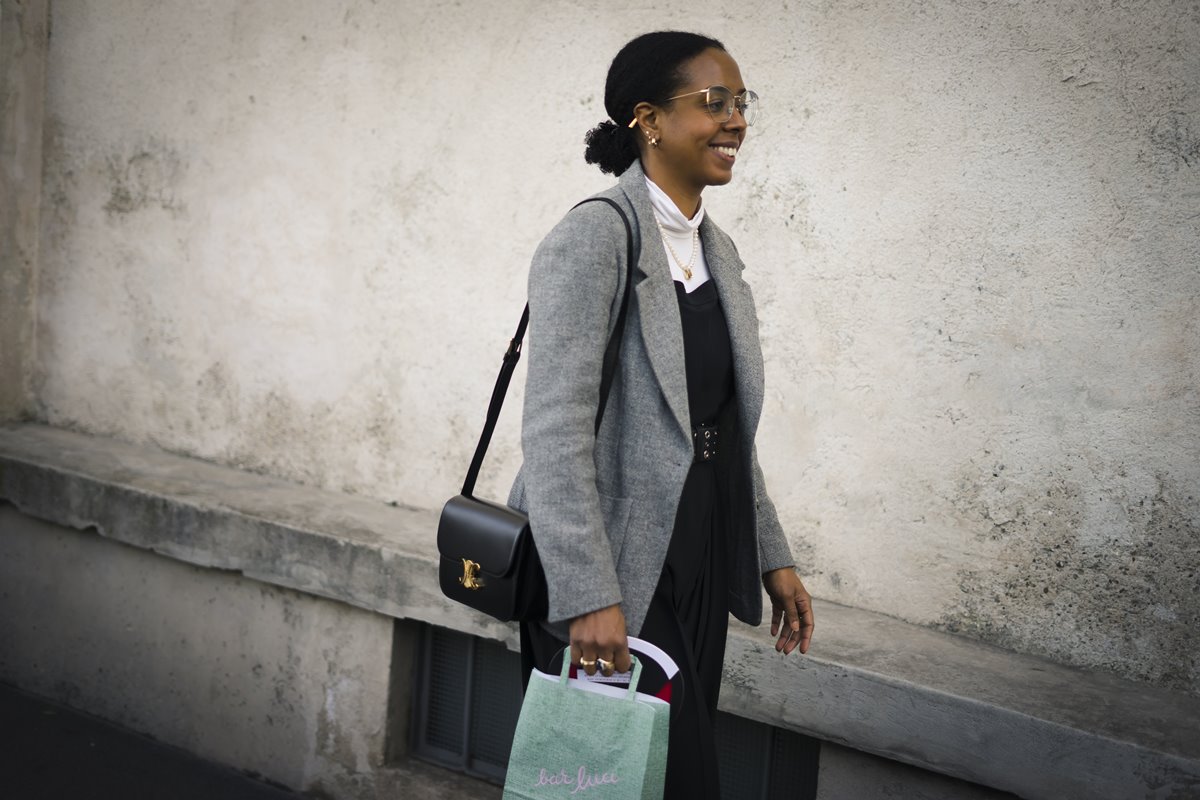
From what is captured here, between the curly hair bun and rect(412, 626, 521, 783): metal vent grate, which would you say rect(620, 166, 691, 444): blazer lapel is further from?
rect(412, 626, 521, 783): metal vent grate

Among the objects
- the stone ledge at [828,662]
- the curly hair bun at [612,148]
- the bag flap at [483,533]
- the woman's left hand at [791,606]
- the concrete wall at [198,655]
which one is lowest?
the concrete wall at [198,655]

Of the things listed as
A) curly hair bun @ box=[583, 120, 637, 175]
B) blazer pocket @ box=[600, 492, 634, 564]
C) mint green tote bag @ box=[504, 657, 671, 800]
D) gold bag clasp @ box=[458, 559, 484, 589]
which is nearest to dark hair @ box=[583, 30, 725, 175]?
curly hair bun @ box=[583, 120, 637, 175]

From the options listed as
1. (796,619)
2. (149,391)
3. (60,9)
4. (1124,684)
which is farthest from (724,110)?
(60,9)

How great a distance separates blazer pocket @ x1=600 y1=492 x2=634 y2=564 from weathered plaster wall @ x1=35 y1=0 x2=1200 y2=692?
4.79ft

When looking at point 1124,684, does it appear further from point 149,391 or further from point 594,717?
point 149,391

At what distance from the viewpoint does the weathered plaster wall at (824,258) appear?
2.88m

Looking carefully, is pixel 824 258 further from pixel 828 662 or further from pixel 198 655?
pixel 198 655

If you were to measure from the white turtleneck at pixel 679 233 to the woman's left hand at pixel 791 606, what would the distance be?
658mm

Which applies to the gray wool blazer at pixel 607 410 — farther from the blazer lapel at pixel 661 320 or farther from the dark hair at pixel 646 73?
the dark hair at pixel 646 73

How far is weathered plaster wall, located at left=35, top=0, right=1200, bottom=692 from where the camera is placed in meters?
2.88

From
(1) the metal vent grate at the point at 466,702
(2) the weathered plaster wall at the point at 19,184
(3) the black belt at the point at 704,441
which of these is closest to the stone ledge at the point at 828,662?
(1) the metal vent grate at the point at 466,702

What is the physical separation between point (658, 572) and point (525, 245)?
2054 mm

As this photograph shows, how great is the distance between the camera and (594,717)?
1852 mm

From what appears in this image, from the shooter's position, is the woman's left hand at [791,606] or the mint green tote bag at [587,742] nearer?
the mint green tote bag at [587,742]
